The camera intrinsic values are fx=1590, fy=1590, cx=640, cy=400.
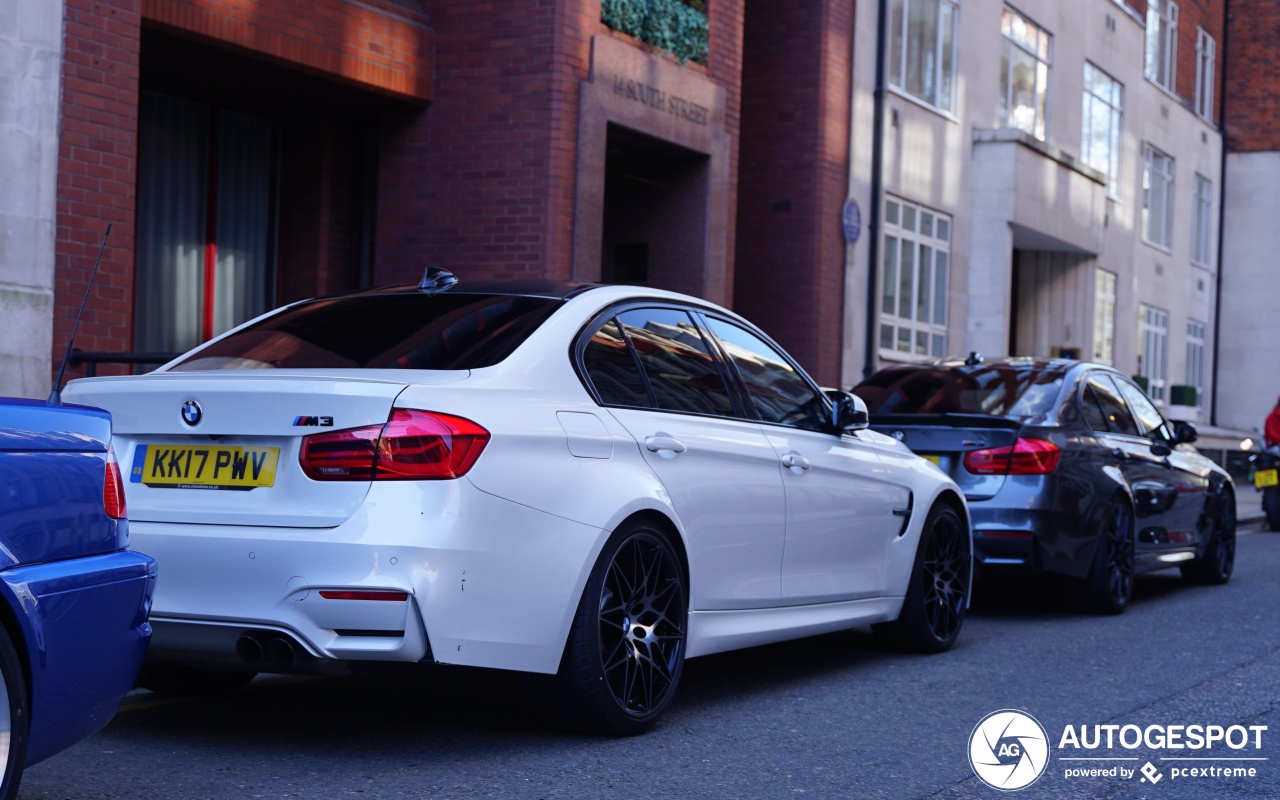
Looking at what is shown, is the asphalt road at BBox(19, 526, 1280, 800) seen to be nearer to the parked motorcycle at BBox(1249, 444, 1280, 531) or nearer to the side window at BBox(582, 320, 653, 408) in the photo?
the side window at BBox(582, 320, 653, 408)

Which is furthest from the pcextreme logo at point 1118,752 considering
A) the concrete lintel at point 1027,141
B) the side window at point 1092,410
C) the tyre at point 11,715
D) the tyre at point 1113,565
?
the concrete lintel at point 1027,141

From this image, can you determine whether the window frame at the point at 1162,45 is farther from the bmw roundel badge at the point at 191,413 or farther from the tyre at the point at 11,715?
the tyre at the point at 11,715

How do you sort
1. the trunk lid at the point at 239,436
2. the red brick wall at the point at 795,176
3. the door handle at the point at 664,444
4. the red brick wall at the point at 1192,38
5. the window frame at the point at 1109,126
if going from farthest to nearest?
1. the red brick wall at the point at 1192,38
2. the window frame at the point at 1109,126
3. the red brick wall at the point at 795,176
4. the door handle at the point at 664,444
5. the trunk lid at the point at 239,436

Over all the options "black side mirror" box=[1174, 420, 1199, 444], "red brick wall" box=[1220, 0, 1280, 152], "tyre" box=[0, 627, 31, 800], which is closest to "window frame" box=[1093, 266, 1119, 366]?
"red brick wall" box=[1220, 0, 1280, 152]

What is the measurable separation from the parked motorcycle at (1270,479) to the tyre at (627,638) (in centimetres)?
1392

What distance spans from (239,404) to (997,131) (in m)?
19.2

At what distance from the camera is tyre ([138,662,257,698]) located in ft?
19.6

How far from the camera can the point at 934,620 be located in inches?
309

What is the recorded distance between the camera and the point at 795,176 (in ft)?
61.6

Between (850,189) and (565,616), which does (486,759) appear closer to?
(565,616)

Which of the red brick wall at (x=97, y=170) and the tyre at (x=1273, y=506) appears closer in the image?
the red brick wall at (x=97, y=170)

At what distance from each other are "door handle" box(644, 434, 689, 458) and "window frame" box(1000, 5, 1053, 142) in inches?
751

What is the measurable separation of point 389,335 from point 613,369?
82 centimetres

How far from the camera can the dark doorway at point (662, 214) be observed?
632 inches
